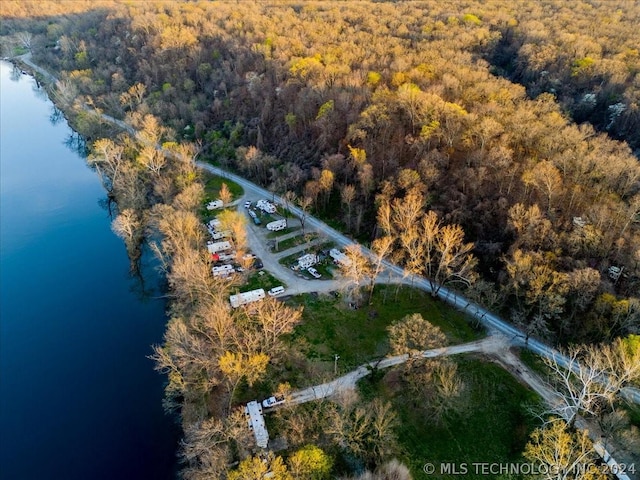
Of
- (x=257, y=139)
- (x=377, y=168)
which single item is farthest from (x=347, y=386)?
(x=257, y=139)

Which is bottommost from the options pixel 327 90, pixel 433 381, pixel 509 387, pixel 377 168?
pixel 509 387

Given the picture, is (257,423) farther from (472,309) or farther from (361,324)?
(472,309)

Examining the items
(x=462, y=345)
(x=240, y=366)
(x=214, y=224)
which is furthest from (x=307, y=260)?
(x=462, y=345)

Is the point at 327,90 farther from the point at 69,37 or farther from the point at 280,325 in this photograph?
the point at 69,37

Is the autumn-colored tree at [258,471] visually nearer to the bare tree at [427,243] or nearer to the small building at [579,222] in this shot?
the bare tree at [427,243]

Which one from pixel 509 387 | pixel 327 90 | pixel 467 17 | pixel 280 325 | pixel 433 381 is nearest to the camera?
pixel 433 381
